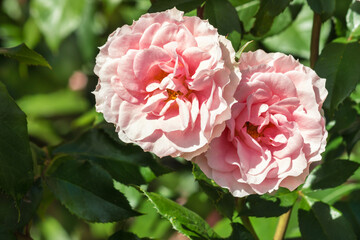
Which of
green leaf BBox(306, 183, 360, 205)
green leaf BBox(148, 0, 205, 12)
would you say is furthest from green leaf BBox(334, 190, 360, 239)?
green leaf BBox(148, 0, 205, 12)

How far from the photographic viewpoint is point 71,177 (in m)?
0.82

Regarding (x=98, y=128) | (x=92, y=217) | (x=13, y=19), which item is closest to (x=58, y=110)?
(x=13, y=19)

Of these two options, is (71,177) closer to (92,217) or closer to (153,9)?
(92,217)

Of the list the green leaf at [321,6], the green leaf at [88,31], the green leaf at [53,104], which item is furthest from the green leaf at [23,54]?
the green leaf at [53,104]

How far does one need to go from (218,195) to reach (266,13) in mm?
268

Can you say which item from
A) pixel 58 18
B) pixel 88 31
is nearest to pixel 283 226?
pixel 58 18

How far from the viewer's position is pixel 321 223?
82cm

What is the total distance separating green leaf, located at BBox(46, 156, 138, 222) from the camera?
0.79 meters

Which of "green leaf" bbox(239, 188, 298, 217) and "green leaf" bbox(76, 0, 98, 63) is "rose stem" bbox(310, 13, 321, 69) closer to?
"green leaf" bbox(239, 188, 298, 217)

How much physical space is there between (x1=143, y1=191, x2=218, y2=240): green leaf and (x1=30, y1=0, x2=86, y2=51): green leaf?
79cm

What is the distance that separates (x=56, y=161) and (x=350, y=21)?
0.52 metres

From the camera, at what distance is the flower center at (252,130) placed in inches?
26.0

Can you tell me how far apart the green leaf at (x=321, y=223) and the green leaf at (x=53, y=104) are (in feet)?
3.98

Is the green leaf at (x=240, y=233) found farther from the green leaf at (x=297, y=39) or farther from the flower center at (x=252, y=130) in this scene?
the green leaf at (x=297, y=39)
